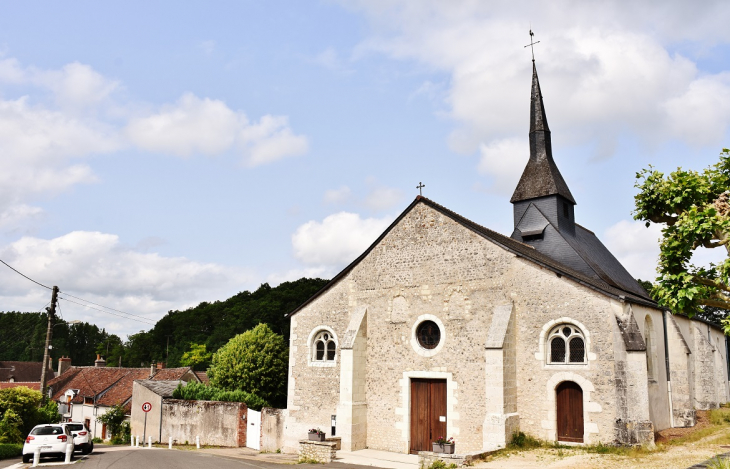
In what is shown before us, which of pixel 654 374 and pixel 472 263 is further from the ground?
pixel 472 263

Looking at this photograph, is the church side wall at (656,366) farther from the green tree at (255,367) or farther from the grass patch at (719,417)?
the green tree at (255,367)

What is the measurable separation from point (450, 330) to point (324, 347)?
215 inches

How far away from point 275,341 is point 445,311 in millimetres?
14727

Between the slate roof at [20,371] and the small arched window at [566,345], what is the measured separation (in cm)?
6216

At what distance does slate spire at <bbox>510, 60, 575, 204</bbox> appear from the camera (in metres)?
22.9

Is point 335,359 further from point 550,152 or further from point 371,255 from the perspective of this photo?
point 550,152

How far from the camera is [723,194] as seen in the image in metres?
11.9

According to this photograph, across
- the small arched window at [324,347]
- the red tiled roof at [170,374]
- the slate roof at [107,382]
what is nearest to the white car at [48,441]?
the small arched window at [324,347]

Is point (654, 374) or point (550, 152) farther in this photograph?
point (550, 152)

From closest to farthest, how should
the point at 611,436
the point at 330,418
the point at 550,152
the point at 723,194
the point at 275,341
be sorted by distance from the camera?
the point at 723,194
the point at 611,436
the point at 330,418
the point at 550,152
the point at 275,341

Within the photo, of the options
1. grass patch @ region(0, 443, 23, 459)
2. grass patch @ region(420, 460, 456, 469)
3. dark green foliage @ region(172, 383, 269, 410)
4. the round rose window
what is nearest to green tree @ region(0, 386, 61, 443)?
grass patch @ region(0, 443, 23, 459)

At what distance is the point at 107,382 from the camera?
4250cm

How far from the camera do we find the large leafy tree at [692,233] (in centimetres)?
1140

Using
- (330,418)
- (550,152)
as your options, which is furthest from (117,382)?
(550,152)
